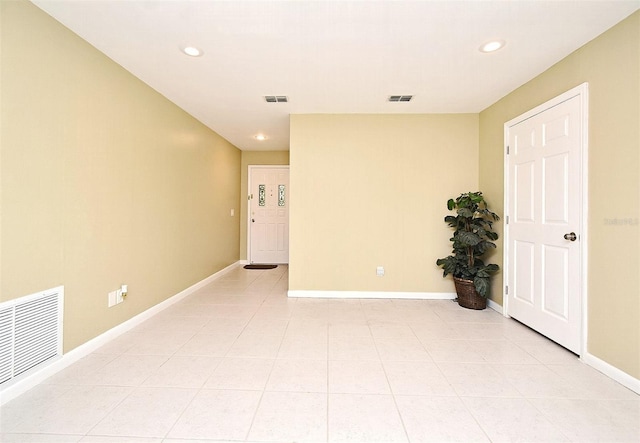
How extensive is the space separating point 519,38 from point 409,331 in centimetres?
255

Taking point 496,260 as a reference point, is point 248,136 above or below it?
above

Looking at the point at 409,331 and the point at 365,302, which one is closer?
the point at 409,331

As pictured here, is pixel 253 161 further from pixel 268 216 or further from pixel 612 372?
pixel 612 372

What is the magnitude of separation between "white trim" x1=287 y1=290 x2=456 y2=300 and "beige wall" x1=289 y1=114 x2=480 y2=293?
54mm

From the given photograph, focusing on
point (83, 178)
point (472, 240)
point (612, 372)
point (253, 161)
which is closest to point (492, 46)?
point (472, 240)

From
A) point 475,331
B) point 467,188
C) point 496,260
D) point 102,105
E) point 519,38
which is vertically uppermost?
point 519,38

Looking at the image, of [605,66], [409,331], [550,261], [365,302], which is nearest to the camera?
[605,66]

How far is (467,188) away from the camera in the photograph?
3.62 m

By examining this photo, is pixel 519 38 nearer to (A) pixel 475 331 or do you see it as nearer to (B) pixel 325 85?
(B) pixel 325 85

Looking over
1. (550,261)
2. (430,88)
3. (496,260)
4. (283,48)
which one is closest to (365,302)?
(496,260)

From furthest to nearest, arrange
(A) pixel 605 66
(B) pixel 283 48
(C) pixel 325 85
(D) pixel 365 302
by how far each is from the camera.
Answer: (D) pixel 365 302
(C) pixel 325 85
(B) pixel 283 48
(A) pixel 605 66

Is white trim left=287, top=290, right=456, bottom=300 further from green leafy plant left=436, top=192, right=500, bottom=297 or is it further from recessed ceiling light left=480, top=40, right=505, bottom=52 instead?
recessed ceiling light left=480, top=40, right=505, bottom=52

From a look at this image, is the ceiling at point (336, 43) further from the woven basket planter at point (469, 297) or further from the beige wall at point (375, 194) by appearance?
the woven basket planter at point (469, 297)

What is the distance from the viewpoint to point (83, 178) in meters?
2.11
